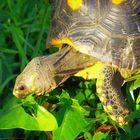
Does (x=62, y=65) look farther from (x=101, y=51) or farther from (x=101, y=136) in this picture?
(x=101, y=136)

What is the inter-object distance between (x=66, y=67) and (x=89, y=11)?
1.28 feet

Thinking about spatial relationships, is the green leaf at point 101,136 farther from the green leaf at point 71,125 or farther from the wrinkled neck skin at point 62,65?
the wrinkled neck skin at point 62,65

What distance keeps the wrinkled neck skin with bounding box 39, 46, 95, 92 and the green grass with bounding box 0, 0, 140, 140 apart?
0.11m

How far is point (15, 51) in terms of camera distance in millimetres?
3430

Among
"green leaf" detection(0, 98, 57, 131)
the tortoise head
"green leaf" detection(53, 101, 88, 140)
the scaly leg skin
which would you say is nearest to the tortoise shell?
the scaly leg skin

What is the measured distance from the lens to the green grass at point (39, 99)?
2.54 meters

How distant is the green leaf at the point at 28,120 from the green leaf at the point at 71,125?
2.8 inches

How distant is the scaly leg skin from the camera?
2.84m

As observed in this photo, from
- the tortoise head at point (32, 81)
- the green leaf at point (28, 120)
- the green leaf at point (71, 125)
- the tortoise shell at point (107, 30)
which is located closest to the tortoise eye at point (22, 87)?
the tortoise head at point (32, 81)

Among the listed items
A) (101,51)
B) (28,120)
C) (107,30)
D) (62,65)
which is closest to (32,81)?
(62,65)

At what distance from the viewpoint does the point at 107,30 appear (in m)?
2.93

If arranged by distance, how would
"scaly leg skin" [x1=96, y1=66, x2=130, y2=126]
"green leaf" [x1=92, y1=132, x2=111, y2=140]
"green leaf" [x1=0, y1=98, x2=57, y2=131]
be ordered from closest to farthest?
"green leaf" [x1=0, y1=98, x2=57, y2=131] < "green leaf" [x1=92, y1=132, x2=111, y2=140] < "scaly leg skin" [x1=96, y1=66, x2=130, y2=126]

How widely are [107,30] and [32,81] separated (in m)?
0.58

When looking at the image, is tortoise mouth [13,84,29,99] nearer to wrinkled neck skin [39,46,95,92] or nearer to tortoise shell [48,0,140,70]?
wrinkled neck skin [39,46,95,92]
